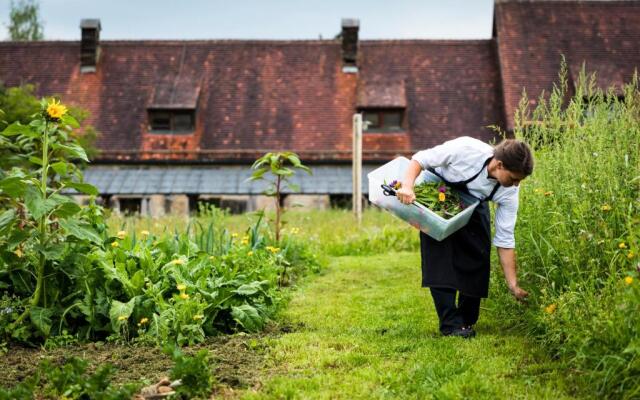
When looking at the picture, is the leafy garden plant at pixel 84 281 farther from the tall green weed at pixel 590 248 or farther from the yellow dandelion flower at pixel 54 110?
the tall green weed at pixel 590 248

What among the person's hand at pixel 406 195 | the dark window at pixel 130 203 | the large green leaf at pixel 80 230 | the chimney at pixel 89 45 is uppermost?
the chimney at pixel 89 45

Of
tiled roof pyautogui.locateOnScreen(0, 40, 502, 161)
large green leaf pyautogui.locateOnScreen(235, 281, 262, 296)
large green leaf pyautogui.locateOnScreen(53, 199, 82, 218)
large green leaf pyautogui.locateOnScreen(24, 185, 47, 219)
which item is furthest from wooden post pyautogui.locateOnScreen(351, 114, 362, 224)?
tiled roof pyautogui.locateOnScreen(0, 40, 502, 161)

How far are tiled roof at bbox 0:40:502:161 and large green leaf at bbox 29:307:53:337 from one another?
57.1ft

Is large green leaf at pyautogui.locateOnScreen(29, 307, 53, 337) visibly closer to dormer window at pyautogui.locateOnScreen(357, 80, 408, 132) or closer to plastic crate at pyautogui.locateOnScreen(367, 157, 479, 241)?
plastic crate at pyautogui.locateOnScreen(367, 157, 479, 241)

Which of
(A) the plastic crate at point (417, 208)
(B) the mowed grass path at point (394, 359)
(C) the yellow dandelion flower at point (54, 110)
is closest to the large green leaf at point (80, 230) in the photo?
(C) the yellow dandelion flower at point (54, 110)

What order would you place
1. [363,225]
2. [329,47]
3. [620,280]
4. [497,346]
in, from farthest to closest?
[329,47]
[363,225]
[497,346]
[620,280]

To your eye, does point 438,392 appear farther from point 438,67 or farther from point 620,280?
point 438,67

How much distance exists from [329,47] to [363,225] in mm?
13031

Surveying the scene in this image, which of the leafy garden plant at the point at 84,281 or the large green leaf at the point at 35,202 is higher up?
the large green leaf at the point at 35,202

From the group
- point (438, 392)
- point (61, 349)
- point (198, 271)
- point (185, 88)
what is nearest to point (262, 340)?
point (198, 271)

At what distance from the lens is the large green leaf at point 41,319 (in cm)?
475

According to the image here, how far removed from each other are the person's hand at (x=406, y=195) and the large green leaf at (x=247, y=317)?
1375 millimetres

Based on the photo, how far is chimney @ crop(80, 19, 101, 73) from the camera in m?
24.5

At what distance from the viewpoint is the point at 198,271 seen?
17.6 ft
